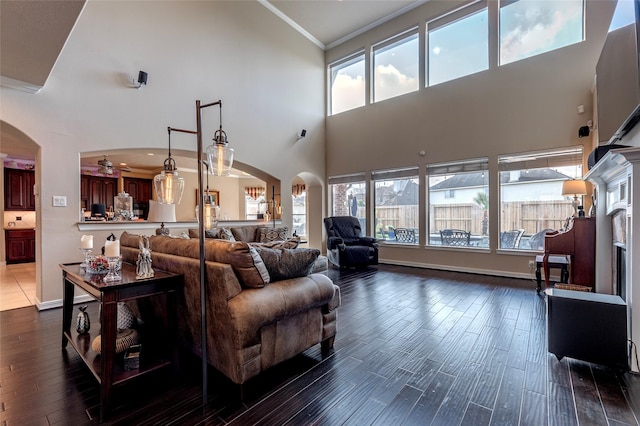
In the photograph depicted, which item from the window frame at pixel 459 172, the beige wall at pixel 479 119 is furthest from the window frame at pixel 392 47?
the window frame at pixel 459 172

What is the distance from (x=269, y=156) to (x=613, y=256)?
5.71m

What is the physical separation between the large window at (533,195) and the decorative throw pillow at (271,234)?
4126mm

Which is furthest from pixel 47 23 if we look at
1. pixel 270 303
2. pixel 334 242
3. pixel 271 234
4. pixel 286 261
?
pixel 334 242

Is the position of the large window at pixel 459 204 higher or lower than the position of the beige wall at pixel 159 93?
lower

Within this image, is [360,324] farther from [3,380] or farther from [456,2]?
[456,2]

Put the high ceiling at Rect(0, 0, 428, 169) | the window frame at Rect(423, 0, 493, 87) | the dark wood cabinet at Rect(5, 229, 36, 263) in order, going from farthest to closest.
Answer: the dark wood cabinet at Rect(5, 229, 36, 263) → the window frame at Rect(423, 0, 493, 87) → the high ceiling at Rect(0, 0, 428, 169)

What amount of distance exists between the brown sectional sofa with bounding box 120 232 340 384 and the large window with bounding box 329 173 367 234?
512cm

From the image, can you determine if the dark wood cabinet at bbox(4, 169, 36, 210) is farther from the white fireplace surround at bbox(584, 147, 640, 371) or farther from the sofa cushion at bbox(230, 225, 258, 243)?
the white fireplace surround at bbox(584, 147, 640, 371)

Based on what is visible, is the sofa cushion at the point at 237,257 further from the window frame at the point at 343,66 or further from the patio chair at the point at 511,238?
the window frame at the point at 343,66

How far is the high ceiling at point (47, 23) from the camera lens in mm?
2227

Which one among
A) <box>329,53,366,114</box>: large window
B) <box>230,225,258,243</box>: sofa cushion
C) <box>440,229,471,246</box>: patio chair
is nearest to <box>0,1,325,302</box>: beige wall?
<box>329,53,366,114</box>: large window

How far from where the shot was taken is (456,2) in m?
5.77

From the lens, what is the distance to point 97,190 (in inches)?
338

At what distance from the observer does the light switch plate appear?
3793 mm
